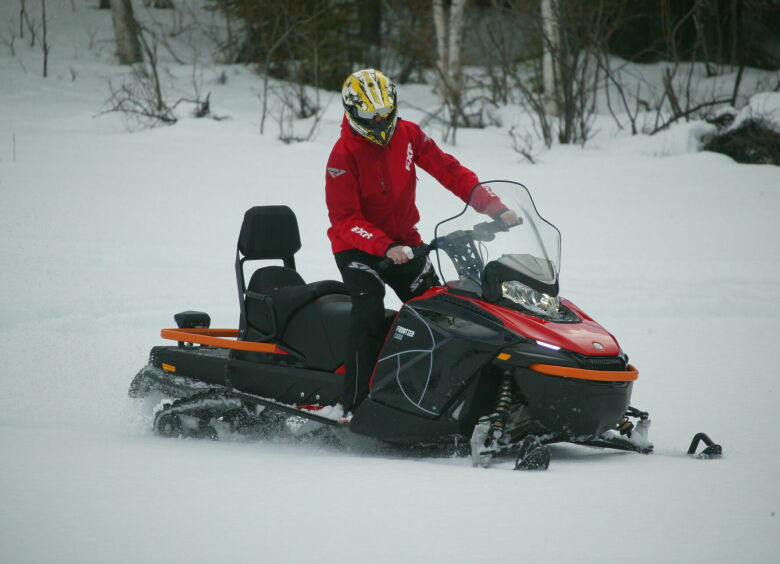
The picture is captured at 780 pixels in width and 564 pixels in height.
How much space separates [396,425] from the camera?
4.17 m

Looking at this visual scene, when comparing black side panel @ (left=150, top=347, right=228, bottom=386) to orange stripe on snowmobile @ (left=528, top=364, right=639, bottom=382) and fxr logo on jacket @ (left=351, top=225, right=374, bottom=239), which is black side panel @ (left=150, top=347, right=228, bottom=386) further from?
orange stripe on snowmobile @ (left=528, top=364, right=639, bottom=382)

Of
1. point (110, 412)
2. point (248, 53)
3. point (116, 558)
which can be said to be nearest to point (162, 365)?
point (110, 412)

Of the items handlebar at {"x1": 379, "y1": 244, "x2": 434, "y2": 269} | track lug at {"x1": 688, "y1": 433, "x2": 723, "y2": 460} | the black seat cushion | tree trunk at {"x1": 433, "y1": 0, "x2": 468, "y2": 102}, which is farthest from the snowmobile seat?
tree trunk at {"x1": 433, "y1": 0, "x2": 468, "y2": 102}

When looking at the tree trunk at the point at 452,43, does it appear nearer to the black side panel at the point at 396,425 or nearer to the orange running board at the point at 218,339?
the orange running board at the point at 218,339

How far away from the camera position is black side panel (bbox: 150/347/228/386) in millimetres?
4848

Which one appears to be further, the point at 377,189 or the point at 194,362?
the point at 194,362

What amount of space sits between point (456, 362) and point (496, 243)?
1.78 ft

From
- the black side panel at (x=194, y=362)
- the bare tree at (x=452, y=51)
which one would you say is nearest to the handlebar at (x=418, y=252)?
the black side panel at (x=194, y=362)

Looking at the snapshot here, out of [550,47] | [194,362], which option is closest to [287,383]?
[194,362]

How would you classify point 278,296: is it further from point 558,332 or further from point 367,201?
point 558,332

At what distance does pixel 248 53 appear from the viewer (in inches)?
701

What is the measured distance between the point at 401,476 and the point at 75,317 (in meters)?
4.20

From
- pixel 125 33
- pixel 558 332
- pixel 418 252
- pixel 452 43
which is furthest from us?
pixel 125 33

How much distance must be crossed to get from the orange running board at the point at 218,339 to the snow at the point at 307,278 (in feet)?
1.54
